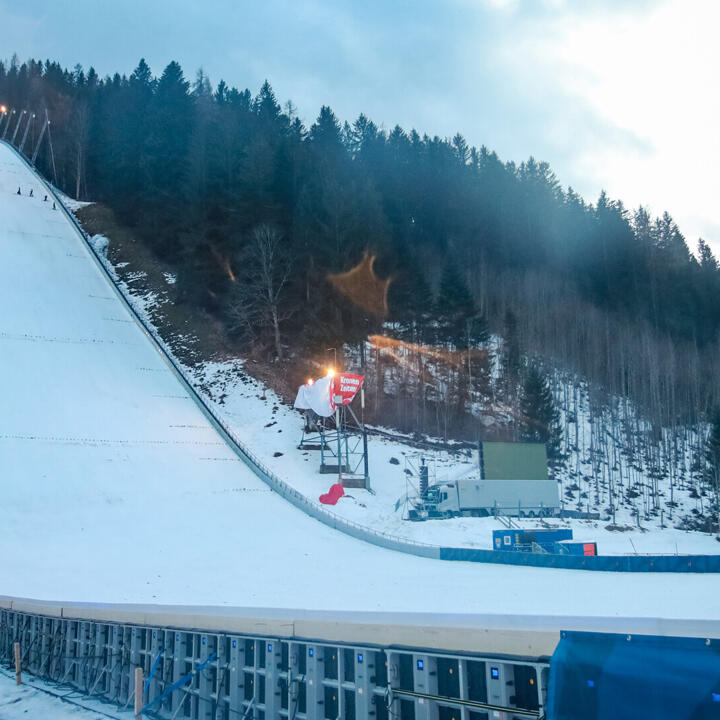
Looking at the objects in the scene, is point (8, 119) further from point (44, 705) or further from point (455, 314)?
point (44, 705)

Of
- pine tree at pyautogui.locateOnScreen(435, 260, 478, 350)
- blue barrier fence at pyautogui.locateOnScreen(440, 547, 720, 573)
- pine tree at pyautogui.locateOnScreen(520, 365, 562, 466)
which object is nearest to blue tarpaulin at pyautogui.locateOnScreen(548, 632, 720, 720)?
blue barrier fence at pyautogui.locateOnScreen(440, 547, 720, 573)

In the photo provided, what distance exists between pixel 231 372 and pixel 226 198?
56.4ft

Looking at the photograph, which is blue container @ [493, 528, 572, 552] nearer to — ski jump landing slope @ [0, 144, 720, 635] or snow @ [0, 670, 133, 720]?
ski jump landing slope @ [0, 144, 720, 635]

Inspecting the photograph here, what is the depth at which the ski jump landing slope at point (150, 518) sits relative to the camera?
1132 cm

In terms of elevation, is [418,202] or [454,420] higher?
[418,202]

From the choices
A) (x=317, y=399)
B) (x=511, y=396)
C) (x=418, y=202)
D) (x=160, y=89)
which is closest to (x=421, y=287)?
(x=511, y=396)

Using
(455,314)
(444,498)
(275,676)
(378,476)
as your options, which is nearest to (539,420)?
(455,314)

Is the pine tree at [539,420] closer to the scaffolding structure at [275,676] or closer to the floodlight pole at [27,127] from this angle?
the scaffolding structure at [275,676]

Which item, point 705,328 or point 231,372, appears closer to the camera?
point 231,372

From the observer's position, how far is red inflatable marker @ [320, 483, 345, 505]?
83.1 feet

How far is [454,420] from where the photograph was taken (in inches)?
1583

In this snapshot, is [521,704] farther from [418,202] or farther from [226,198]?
[418,202]

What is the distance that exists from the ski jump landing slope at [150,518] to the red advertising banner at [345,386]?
502cm

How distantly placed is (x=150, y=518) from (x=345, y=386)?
35.7 ft
